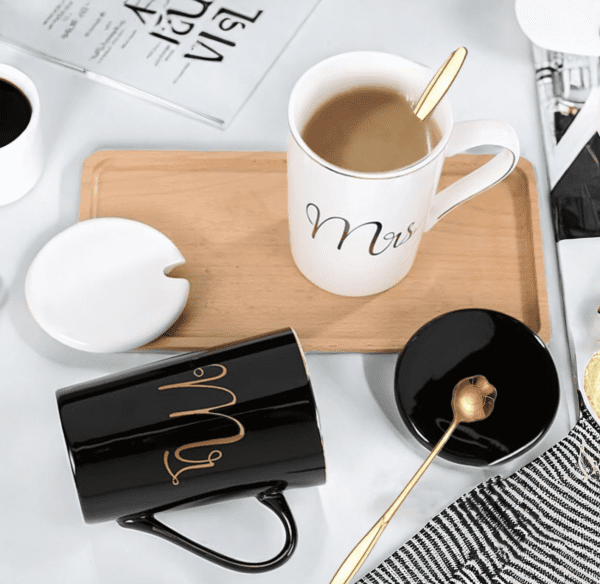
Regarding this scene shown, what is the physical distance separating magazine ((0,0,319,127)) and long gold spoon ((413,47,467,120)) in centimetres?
25

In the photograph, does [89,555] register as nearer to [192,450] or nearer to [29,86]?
[192,450]

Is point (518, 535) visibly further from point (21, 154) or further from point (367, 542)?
point (21, 154)

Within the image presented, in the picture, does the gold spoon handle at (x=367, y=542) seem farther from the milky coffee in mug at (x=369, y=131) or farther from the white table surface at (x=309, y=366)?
the milky coffee in mug at (x=369, y=131)

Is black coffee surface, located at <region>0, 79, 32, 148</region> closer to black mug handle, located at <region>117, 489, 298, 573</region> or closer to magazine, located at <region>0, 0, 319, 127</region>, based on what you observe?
magazine, located at <region>0, 0, 319, 127</region>

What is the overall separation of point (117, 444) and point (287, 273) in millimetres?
228

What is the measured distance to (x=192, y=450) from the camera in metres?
0.47

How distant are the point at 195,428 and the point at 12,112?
339 mm

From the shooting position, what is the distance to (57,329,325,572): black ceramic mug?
0.47m

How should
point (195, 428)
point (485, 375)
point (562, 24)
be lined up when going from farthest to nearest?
1. point (562, 24)
2. point (485, 375)
3. point (195, 428)

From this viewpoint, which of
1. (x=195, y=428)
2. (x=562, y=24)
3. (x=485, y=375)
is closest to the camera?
(x=195, y=428)

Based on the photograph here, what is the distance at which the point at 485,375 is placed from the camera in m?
0.57

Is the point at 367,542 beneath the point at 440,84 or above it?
beneath

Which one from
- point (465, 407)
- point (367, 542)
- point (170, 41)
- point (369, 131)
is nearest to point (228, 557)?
point (367, 542)

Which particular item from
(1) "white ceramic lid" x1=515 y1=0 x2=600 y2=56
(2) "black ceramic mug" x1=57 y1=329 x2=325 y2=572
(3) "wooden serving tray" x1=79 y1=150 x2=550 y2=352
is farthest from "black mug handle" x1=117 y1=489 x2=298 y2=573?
(1) "white ceramic lid" x1=515 y1=0 x2=600 y2=56
